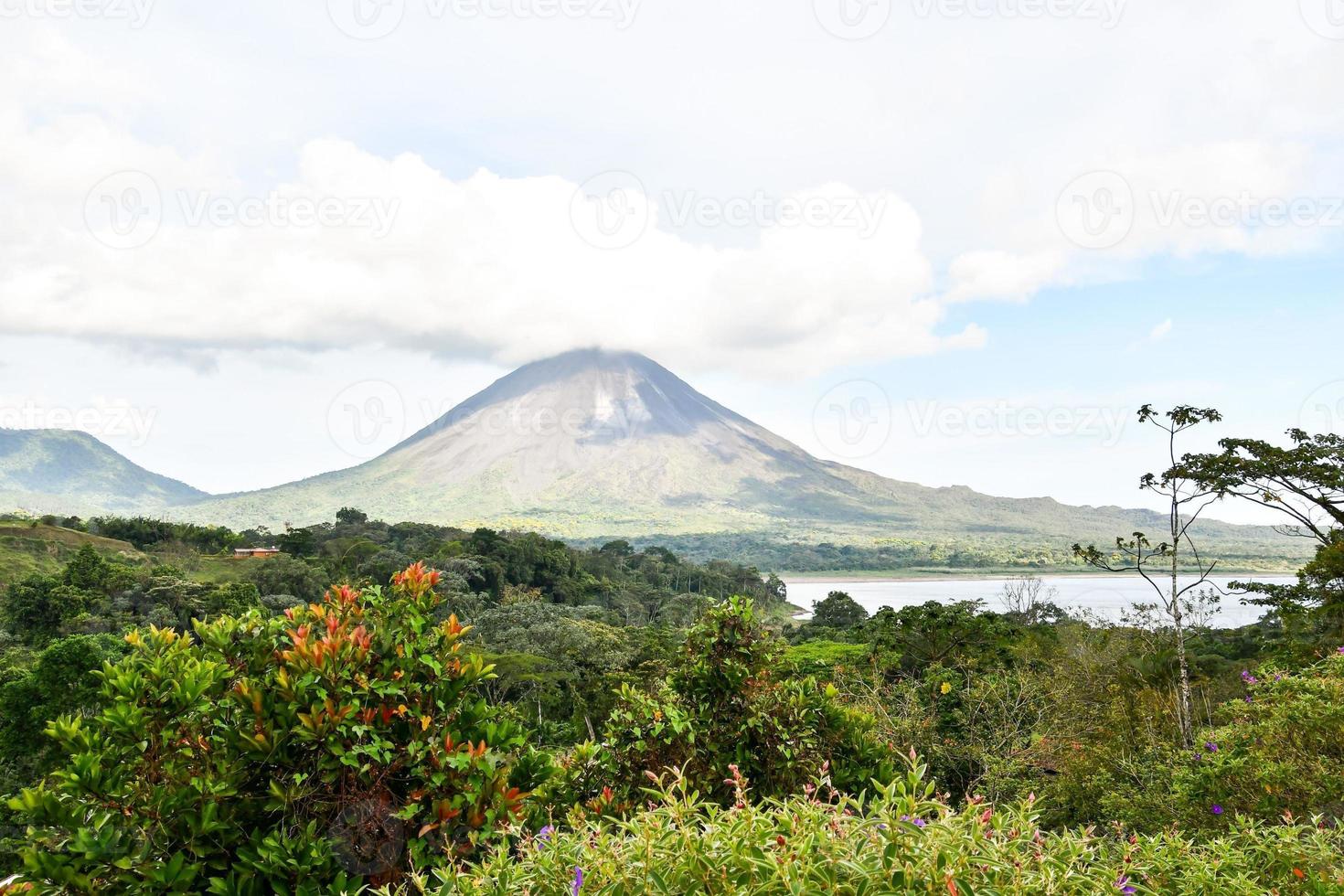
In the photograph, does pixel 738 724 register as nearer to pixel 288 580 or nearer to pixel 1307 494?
pixel 1307 494

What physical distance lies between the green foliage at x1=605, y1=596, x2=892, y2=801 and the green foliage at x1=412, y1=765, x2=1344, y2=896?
1459mm

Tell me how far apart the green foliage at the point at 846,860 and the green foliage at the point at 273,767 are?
594 mm

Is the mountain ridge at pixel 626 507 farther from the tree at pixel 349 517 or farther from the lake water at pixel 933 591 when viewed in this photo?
the tree at pixel 349 517

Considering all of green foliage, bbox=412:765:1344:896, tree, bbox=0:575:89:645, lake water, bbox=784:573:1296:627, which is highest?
green foliage, bbox=412:765:1344:896

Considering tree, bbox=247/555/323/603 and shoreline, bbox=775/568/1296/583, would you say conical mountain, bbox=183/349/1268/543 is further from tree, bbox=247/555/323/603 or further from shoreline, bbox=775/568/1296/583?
tree, bbox=247/555/323/603

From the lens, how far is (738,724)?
3.86m

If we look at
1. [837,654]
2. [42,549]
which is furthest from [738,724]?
[42,549]

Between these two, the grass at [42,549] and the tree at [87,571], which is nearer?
the tree at [87,571]

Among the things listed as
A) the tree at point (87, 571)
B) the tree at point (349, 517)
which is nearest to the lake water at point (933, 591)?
the tree at point (349, 517)

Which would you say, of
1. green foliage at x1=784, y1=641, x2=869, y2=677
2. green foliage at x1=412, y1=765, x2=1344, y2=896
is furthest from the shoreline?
green foliage at x1=412, y1=765, x2=1344, y2=896

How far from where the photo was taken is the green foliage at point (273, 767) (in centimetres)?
243

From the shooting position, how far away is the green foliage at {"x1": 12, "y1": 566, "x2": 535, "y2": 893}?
243cm

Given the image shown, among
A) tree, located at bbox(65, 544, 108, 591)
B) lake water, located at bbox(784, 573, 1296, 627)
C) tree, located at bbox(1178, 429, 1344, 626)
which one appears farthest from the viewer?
lake water, located at bbox(784, 573, 1296, 627)

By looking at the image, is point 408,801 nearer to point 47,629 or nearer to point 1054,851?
point 1054,851
